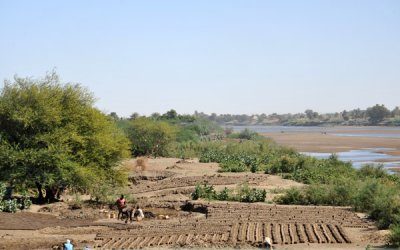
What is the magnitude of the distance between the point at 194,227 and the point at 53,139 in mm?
9444

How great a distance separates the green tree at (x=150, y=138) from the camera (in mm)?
62062

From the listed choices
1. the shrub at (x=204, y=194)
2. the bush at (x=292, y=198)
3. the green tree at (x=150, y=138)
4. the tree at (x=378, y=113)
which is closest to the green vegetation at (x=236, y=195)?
the shrub at (x=204, y=194)

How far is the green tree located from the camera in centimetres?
6206

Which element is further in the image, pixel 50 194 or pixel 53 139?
pixel 50 194

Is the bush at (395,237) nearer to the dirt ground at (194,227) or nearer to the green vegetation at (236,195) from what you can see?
the dirt ground at (194,227)

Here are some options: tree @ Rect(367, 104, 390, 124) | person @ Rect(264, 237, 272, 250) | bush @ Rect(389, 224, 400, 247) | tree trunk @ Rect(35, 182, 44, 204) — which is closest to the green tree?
tree trunk @ Rect(35, 182, 44, 204)

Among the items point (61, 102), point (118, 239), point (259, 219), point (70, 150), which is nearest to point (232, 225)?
point (259, 219)

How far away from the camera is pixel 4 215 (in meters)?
24.4

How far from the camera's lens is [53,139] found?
92.6 ft

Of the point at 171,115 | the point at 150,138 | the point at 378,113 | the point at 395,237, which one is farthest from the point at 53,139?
the point at 378,113

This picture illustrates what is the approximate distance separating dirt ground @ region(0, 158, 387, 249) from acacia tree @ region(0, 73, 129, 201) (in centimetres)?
169

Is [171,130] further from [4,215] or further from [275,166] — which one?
[4,215]

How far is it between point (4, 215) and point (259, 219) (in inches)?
436

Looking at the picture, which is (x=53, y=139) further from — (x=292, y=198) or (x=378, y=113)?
(x=378, y=113)
